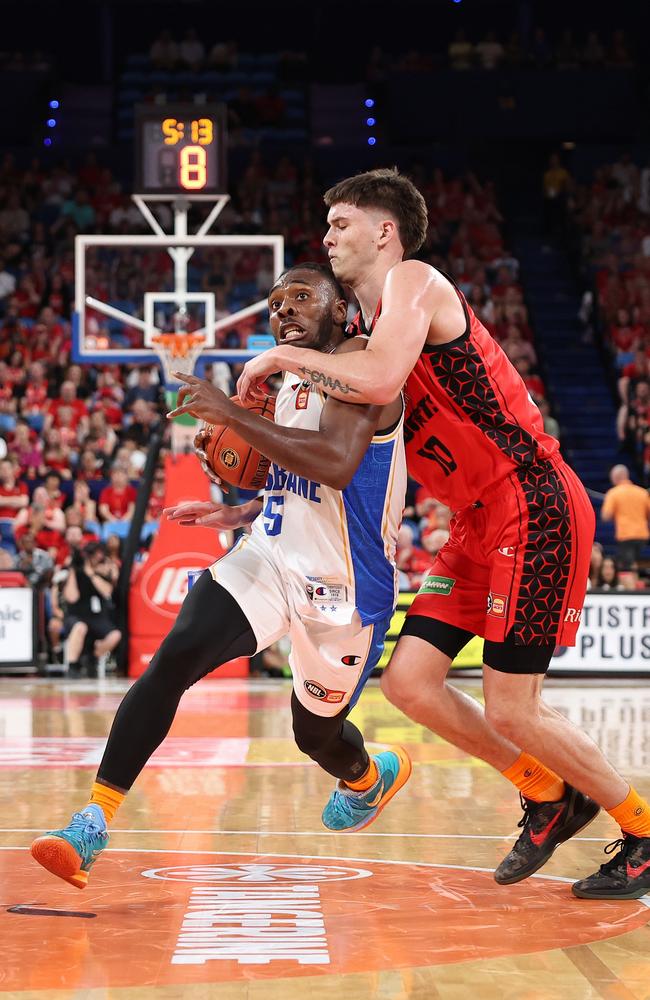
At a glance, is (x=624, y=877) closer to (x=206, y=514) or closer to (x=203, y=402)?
(x=206, y=514)

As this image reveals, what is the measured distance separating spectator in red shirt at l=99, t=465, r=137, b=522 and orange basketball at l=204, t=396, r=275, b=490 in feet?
31.4

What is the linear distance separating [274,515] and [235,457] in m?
0.26

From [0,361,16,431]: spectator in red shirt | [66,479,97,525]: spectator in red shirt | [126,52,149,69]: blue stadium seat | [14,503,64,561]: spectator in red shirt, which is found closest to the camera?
[14,503,64,561]: spectator in red shirt

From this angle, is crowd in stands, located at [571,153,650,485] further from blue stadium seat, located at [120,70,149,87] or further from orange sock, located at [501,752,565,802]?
orange sock, located at [501,752,565,802]

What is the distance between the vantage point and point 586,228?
20.2m

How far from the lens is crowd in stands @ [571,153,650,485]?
632 inches

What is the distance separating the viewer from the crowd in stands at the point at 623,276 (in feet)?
52.6

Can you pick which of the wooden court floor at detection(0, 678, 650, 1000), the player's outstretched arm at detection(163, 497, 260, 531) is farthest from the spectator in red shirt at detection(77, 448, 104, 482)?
the player's outstretched arm at detection(163, 497, 260, 531)

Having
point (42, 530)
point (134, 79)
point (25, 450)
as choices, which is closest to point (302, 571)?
point (42, 530)

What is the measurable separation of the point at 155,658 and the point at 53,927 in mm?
768

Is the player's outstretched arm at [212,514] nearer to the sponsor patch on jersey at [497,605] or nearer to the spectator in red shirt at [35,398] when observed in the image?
the sponsor patch on jersey at [497,605]

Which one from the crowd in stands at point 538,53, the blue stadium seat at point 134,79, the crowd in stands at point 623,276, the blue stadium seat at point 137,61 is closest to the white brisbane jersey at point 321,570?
the crowd in stands at point 623,276

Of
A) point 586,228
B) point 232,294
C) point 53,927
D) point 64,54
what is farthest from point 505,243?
point 53,927

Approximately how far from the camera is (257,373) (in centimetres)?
397
